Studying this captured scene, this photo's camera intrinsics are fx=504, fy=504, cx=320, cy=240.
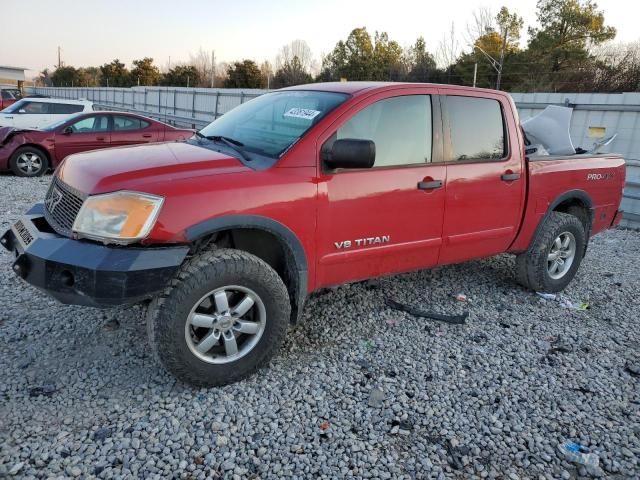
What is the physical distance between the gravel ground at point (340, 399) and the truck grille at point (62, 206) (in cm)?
92

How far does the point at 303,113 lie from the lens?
344 cm

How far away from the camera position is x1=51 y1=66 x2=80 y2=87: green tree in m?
73.4

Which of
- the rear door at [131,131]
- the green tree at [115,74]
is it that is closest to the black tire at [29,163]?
the rear door at [131,131]

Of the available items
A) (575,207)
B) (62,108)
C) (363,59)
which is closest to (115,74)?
(363,59)

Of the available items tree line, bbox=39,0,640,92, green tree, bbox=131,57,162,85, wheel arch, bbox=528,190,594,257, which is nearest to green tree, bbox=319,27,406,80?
tree line, bbox=39,0,640,92

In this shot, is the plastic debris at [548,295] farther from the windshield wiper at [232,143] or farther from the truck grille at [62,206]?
the truck grille at [62,206]

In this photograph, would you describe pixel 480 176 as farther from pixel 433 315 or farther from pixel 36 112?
pixel 36 112

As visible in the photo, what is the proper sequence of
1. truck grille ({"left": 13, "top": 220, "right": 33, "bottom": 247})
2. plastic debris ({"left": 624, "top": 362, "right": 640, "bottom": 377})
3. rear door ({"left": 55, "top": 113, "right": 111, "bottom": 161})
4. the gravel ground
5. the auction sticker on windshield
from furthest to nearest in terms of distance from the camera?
rear door ({"left": 55, "top": 113, "right": 111, "bottom": 161}) < plastic debris ({"left": 624, "top": 362, "right": 640, "bottom": 377}) < the auction sticker on windshield < truck grille ({"left": 13, "top": 220, "right": 33, "bottom": 247}) < the gravel ground

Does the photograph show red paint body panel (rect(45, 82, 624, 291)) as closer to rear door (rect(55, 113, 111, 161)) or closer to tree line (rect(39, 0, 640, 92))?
rear door (rect(55, 113, 111, 161))

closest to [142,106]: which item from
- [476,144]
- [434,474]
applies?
[476,144]

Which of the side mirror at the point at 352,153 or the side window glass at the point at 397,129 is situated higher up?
the side window glass at the point at 397,129

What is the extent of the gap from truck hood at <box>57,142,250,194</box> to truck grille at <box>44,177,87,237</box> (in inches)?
1.9

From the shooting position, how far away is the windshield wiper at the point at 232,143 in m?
3.23

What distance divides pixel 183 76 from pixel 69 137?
52.6 meters
